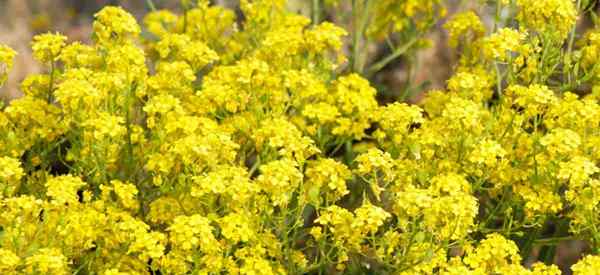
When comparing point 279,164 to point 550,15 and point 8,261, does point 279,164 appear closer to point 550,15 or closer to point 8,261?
point 8,261

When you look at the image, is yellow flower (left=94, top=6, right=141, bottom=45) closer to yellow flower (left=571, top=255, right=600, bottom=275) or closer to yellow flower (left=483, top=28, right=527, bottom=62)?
yellow flower (left=483, top=28, right=527, bottom=62)

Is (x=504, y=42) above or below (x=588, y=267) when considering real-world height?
above

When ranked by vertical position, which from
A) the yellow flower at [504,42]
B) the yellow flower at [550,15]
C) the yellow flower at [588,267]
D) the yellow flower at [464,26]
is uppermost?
the yellow flower at [550,15]

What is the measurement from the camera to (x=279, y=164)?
157 inches

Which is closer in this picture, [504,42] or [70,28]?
[504,42]

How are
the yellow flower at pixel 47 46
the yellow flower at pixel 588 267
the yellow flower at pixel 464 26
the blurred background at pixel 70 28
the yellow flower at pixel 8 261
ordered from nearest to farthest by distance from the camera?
the yellow flower at pixel 8 261 < the yellow flower at pixel 588 267 < the yellow flower at pixel 47 46 < the yellow flower at pixel 464 26 < the blurred background at pixel 70 28

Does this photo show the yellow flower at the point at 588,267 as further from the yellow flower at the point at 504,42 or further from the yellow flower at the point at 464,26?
the yellow flower at the point at 464,26

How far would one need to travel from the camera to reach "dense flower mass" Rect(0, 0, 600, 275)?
3941 mm

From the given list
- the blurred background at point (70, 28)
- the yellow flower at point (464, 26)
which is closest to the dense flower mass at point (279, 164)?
the yellow flower at point (464, 26)

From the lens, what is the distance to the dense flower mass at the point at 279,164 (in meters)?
3.94

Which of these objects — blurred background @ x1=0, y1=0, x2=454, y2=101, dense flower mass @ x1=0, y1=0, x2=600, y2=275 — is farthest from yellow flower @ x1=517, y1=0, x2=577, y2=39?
blurred background @ x1=0, y1=0, x2=454, y2=101

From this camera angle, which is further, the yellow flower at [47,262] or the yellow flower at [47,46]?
the yellow flower at [47,46]

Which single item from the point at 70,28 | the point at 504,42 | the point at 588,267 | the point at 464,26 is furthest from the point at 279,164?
the point at 70,28

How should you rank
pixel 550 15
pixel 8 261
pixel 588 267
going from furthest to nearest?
pixel 550 15 → pixel 588 267 → pixel 8 261
